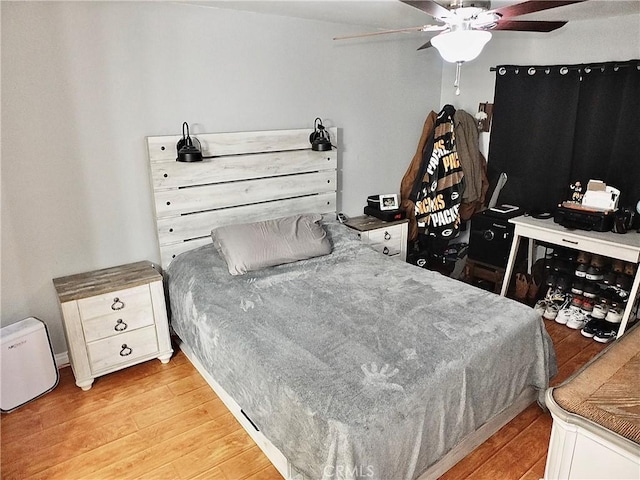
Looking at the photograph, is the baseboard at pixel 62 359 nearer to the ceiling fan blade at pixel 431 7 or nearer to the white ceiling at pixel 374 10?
the white ceiling at pixel 374 10

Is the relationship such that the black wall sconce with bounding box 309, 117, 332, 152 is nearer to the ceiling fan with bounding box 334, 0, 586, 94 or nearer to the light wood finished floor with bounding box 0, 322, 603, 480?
the ceiling fan with bounding box 334, 0, 586, 94

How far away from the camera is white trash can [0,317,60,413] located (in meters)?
2.37

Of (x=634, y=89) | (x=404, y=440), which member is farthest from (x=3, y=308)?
(x=634, y=89)

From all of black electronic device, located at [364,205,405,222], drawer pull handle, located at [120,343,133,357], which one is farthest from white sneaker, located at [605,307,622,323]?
drawer pull handle, located at [120,343,133,357]

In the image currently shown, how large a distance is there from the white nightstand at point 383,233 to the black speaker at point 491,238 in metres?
0.59

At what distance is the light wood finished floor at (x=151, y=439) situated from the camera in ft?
6.69

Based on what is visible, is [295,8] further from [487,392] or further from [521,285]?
[521,285]

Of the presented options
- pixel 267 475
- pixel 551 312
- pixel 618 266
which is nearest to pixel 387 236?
pixel 551 312

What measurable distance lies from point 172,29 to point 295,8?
2.57 ft

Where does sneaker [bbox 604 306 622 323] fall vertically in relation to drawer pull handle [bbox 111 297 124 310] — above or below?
below

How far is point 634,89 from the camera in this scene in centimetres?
310

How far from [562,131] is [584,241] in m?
1.00

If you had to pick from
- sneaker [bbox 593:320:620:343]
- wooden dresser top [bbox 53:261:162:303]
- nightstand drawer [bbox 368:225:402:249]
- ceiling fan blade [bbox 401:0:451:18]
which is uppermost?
ceiling fan blade [bbox 401:0:451:18]
